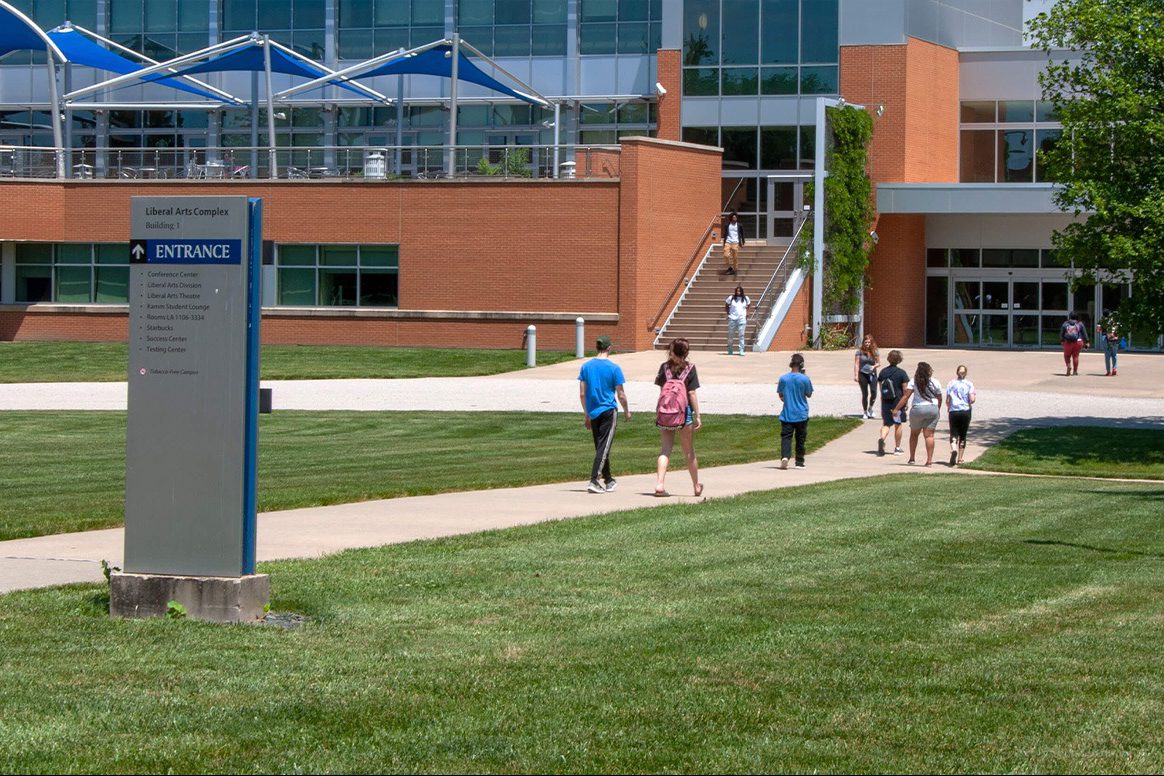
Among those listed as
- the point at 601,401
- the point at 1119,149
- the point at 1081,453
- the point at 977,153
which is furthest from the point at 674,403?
the point at 977,153

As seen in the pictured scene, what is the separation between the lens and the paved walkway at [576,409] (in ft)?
41.8

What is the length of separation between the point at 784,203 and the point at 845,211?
101 inches

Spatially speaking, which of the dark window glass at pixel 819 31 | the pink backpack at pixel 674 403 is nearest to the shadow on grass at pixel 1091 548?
the pink backpack at pixel 674 403

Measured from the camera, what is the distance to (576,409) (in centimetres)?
3083

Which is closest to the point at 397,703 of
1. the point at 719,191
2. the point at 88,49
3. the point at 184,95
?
the point at 719,191

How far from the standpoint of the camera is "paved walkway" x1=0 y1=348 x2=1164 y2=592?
12.8 metres

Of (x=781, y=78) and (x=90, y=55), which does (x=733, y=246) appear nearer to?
(x=781, y=78)

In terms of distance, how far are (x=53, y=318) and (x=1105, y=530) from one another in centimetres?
3788

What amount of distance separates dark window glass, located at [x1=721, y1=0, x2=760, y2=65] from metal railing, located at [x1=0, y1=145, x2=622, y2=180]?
6370mm

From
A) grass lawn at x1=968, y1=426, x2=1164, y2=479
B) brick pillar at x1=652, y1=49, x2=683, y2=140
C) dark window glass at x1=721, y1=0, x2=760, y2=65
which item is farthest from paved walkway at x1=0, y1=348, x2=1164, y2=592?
dark window glass at x1=721, y1=0, x2=760, y2=65

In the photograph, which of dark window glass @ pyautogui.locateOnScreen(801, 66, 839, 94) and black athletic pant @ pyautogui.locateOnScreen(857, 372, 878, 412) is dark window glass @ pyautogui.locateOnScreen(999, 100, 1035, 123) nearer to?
dark window glass @ pyautogui.locateOnScreen(801, 66, 839, 94)

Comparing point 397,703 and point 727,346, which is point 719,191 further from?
point 397,703

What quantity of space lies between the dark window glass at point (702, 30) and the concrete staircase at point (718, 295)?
19.7 ft

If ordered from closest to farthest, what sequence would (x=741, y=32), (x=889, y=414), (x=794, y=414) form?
1. (x=794, y=414)
2. (x=889, y=414)
3. (x=741, y=32)
